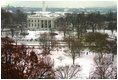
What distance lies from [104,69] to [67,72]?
403 mm

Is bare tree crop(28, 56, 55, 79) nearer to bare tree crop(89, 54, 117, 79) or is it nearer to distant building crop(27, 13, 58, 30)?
distant building crop(27, 13, 58, 30)

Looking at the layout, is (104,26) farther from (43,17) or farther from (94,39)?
(43,17)

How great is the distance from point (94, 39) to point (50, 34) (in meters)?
0.48

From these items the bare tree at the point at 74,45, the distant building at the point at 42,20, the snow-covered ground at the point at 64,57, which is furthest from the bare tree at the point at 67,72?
the distant building at the point at 42,20

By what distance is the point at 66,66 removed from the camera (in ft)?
24.1

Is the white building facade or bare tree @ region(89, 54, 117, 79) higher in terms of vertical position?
the white building facade

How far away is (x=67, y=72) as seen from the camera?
289 inches

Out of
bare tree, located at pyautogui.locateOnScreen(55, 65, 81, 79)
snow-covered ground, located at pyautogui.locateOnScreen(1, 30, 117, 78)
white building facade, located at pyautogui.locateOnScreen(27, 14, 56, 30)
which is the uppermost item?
white building facade, located at pyautogui.locateOnScreen(27, 14, 56, 30)

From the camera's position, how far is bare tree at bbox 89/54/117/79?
729cm

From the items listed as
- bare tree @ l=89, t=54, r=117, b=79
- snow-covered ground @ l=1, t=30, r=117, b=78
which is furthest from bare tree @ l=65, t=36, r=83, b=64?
bare tree @ l=89, t=54, r=117, b=79

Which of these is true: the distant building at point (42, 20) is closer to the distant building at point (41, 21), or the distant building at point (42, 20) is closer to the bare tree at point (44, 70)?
the distant building at point (41, 21)

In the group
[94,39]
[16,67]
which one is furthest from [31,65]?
[94,39]

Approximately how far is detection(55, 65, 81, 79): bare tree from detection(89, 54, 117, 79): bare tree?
0.17m

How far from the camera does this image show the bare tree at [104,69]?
23.9 feet
